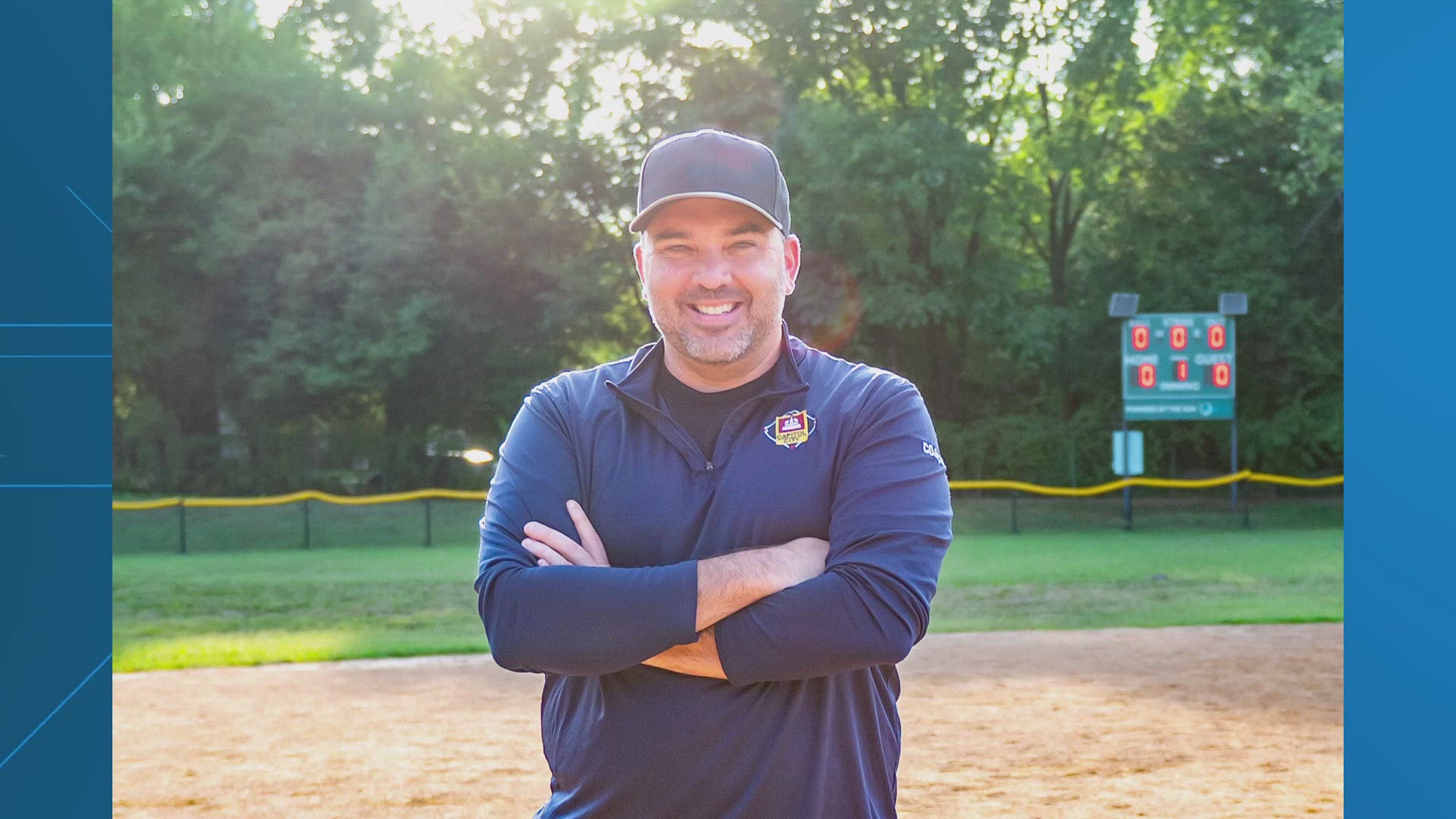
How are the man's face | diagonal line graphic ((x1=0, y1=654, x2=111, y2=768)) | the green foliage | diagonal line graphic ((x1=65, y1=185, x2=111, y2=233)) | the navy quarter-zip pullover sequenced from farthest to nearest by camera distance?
the green foliage < diagonal line graphic ((x1=65, y1=185, x2=111, y2=233)) < diagonal line graphic ((x1=0, y1=654, x2=111, y2=768)) < the man's face < the navy quarter-zip pullover

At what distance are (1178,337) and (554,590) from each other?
70.1 feet

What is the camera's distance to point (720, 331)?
10.5ft

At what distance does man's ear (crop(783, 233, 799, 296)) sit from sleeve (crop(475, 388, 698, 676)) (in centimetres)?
63

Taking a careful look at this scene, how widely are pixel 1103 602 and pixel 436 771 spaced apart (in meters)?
9.39

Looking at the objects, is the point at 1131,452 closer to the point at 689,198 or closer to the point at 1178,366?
the point at 1178,366

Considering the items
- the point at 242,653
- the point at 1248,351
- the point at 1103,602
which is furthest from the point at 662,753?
the point at 1248,351

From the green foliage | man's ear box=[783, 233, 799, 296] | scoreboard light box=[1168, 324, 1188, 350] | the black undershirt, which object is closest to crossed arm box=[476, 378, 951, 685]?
the black undershirt

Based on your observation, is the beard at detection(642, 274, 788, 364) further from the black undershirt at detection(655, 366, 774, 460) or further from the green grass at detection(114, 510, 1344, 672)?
the green grass at detection(114, 510, 1344, 672)

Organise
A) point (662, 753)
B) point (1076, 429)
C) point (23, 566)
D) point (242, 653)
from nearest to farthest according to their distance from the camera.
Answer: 1. point (662, 753)
2. point (23, 566)
3. point (242, 653)
4. point (1076, 429)

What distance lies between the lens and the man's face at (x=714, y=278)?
3195 mm

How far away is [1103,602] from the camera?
1538cm

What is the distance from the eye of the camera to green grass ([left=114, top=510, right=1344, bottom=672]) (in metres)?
13.2

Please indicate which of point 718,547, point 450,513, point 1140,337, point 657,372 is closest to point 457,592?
point 450,513

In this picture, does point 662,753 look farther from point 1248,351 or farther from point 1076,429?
point 1248,351
